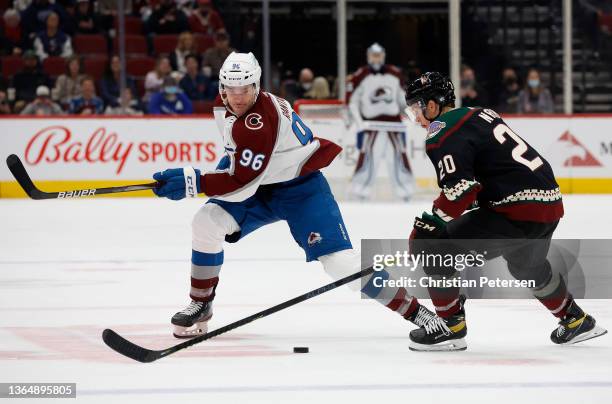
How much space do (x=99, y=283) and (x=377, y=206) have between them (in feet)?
13.5

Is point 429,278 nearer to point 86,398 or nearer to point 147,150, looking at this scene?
point 86,398

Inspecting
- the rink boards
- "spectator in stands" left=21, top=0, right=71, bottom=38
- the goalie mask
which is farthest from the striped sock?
"spectator in stands" left=21, top=0, right=71, bottom=38

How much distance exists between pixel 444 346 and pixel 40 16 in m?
8.11

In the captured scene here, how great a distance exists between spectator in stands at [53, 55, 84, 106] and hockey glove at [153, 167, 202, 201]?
6499mm

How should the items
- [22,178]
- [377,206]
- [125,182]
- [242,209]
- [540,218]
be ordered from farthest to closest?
1. [125,182]
2. [377,206]
3. [22,178]
4. [242,209]
5. [540,218]

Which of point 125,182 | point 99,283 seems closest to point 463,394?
point 99,283

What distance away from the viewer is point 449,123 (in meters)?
3.79

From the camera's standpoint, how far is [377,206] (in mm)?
9336

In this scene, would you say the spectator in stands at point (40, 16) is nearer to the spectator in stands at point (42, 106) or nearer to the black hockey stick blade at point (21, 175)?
the spectator in stands at point (42, 106)

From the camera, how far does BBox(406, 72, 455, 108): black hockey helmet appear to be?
12.7 feet

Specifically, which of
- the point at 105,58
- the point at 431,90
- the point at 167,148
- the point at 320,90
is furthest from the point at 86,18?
the point at 431,90

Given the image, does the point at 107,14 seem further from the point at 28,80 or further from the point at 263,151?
the point at 263,151

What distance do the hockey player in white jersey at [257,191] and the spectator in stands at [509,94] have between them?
6687 mm
